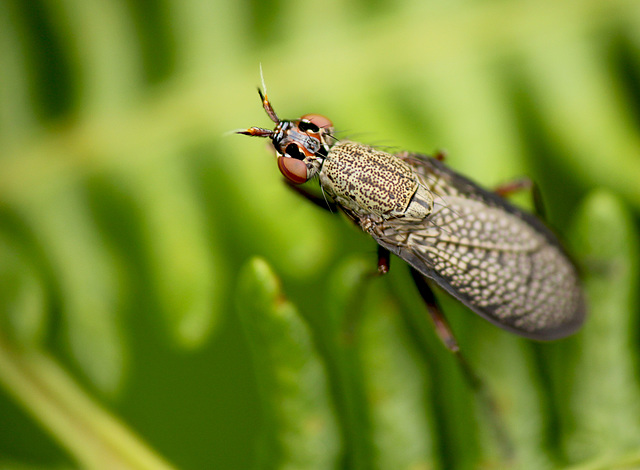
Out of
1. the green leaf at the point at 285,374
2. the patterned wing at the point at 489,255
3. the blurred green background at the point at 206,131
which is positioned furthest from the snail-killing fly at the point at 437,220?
the green leaf at the point at 285,374

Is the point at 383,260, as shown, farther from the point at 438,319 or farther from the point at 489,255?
the point at 489,255

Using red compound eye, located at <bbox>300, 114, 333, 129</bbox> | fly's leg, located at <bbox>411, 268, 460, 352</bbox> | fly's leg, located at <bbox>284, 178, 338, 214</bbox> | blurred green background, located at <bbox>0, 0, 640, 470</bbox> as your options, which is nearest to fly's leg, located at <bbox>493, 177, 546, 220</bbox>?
blurred green background, located at <bbox>0, 0, 640, 470</bbox>

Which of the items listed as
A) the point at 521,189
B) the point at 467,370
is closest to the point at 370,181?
the point at 521,189

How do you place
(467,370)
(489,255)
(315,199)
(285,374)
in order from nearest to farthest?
1. (285,374)
2. (467,370)
3. (489,255)
4. (315,199)

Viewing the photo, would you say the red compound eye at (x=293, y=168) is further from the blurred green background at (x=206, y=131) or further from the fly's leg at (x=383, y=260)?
the fly's leg at (x=383, y=260)

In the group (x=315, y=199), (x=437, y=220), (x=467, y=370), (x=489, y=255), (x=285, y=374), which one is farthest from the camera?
(x=315, y=199)

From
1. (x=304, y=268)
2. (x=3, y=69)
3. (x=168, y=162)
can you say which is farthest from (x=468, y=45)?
(x=3, y=69)
